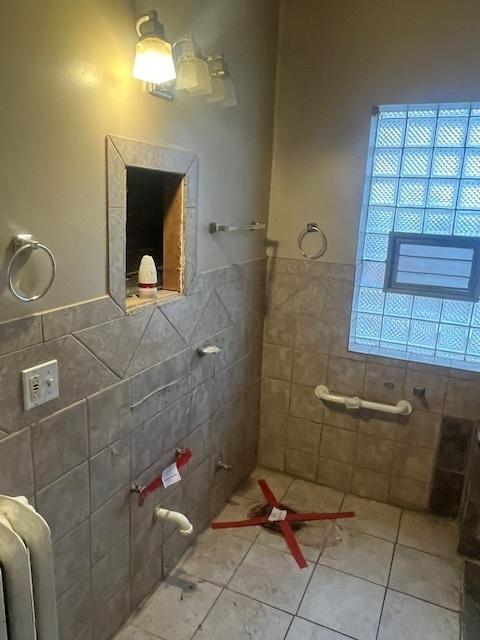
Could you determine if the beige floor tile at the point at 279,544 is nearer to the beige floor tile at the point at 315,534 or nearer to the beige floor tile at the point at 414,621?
the beige floor tile at the point at 315,534

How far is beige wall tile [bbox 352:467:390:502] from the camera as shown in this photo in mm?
2445

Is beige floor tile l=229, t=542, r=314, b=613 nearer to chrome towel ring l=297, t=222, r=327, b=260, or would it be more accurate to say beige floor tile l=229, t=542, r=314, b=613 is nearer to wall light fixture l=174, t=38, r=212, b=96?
chrome towel ring l=297, t=222, r=327, b=260

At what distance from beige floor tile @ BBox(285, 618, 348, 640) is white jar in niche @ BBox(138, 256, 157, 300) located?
131cm

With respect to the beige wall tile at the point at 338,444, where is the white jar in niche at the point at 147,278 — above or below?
above

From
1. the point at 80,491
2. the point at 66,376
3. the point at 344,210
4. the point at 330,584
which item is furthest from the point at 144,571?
the point at 344,210

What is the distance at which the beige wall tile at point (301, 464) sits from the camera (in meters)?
2.59

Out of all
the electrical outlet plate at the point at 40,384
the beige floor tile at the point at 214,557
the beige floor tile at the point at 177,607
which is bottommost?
the beige floor tile at the point at 177,607

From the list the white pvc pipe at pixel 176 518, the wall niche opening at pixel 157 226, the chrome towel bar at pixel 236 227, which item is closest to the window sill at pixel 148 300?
the wall niche opening at pixel 157 226

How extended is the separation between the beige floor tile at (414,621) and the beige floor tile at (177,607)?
65 cm

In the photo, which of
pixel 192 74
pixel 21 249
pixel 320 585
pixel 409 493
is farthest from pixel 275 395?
pixel 21 249

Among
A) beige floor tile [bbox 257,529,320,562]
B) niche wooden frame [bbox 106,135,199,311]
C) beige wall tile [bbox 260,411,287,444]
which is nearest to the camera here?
niche wooden frame [bbox 106,135,199,311]

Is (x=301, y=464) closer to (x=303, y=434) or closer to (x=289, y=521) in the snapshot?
(x=303, y=434)

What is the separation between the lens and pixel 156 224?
189cm

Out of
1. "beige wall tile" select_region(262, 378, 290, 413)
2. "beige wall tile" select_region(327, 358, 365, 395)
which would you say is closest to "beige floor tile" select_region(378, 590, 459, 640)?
"beige wall tile" select_region(327, 358, 365, 395)
